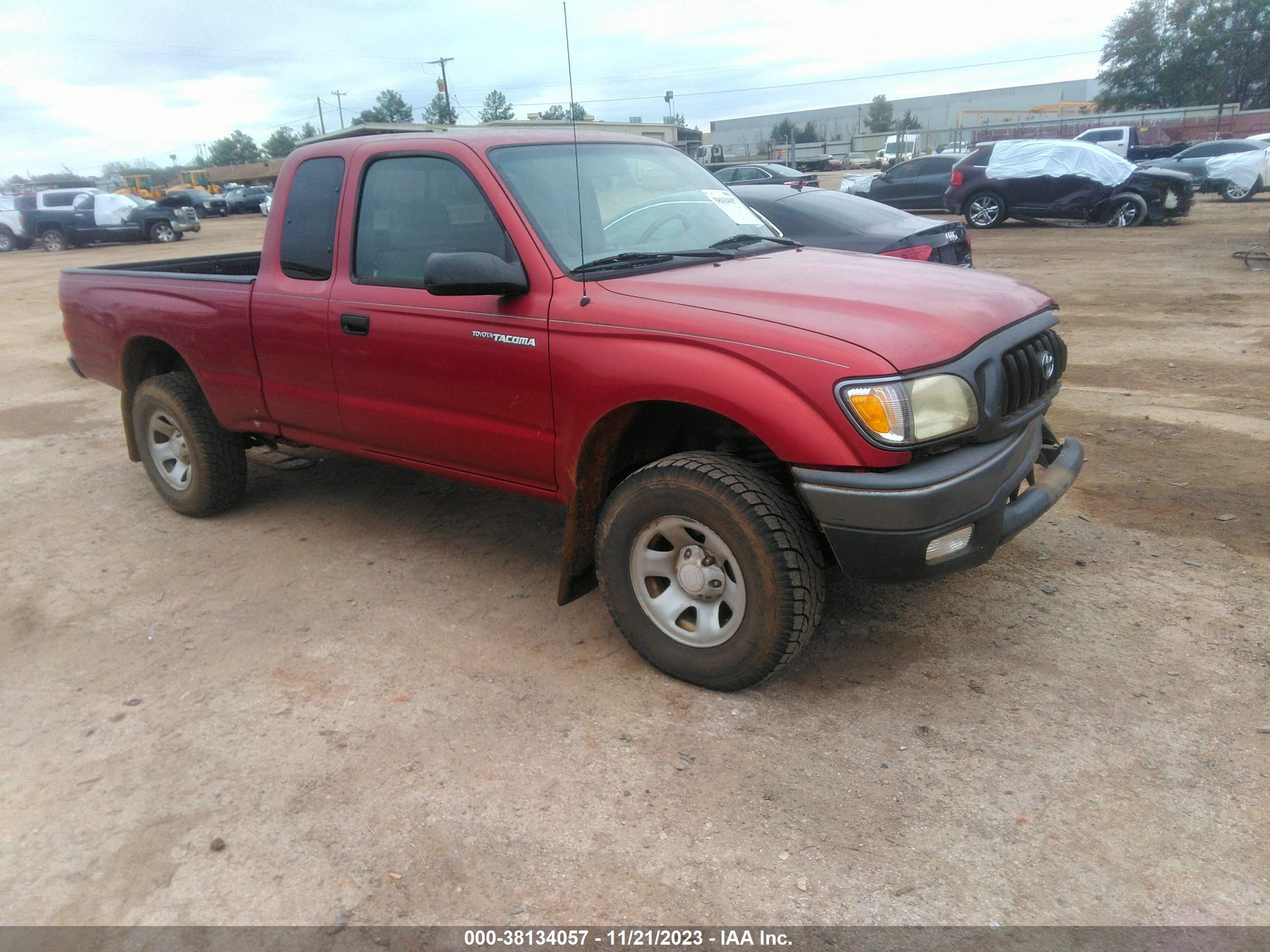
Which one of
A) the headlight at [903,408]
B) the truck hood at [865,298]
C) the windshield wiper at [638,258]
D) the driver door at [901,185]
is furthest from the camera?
the driver door at [901,185]

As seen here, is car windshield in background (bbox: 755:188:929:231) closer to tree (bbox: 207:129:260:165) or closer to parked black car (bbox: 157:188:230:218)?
parked black car (bbox: 157:188:230:218)

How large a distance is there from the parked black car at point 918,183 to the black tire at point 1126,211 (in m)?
3.58

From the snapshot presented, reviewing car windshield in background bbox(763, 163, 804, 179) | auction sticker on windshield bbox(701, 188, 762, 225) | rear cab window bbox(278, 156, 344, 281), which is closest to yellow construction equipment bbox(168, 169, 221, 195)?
car windshield in background bbox(763, 163, 804, 179)

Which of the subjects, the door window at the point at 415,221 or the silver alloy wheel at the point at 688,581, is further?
the door window at the point at 415,221

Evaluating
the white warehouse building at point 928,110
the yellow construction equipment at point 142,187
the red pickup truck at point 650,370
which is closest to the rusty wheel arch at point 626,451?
the red pickup truck at point 650,370

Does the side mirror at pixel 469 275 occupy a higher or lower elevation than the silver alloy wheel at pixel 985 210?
higher

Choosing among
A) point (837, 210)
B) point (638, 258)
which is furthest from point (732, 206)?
point (837, 210)

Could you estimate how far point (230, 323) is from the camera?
14.8 feet

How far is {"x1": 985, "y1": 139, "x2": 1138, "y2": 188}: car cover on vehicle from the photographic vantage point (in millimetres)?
17078

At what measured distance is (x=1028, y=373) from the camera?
3195 mm

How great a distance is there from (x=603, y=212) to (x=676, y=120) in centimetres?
269

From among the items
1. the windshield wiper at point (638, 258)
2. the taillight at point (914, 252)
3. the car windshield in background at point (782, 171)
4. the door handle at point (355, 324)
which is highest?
the car windshield in background at point (782, 171)

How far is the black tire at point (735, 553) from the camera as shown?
2.96m

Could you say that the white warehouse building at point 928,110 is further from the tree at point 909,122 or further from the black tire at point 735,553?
the black tire at point 735,553
